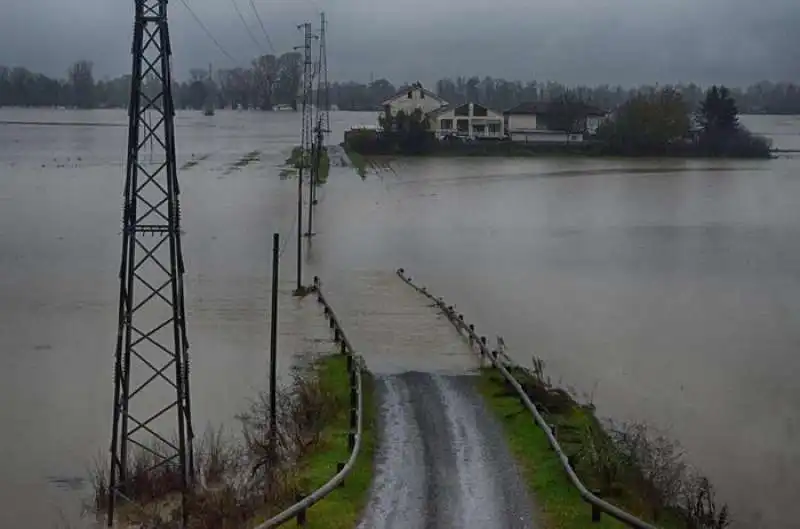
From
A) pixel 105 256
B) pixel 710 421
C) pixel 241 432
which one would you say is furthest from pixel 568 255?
pixel 241 432

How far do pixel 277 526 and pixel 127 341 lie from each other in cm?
207

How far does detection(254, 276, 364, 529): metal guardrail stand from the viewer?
670cm

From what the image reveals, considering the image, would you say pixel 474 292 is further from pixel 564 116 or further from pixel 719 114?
pixel 564 116

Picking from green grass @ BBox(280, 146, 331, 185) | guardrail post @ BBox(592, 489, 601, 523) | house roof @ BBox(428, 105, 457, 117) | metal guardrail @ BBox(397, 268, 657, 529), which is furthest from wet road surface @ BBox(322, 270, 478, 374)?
house roof @ BBox(428, 105, 457, 117)

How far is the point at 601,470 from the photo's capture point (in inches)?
311

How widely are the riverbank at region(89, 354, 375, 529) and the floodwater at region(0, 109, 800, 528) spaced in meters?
0.62

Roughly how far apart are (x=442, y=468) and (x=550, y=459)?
77 centimetres

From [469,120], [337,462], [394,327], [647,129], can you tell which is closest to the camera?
[337,462]

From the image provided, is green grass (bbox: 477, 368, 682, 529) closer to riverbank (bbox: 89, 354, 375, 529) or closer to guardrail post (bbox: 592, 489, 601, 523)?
guardrail post (bbox: 592, 489, 601, 523)

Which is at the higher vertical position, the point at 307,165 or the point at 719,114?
the point at 719,114

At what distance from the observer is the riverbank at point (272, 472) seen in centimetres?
724

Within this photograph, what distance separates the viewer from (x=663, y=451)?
9.30 m

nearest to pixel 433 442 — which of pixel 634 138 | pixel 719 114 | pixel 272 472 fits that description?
pixel 272 472

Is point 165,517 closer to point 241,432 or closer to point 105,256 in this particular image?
point 241,432
